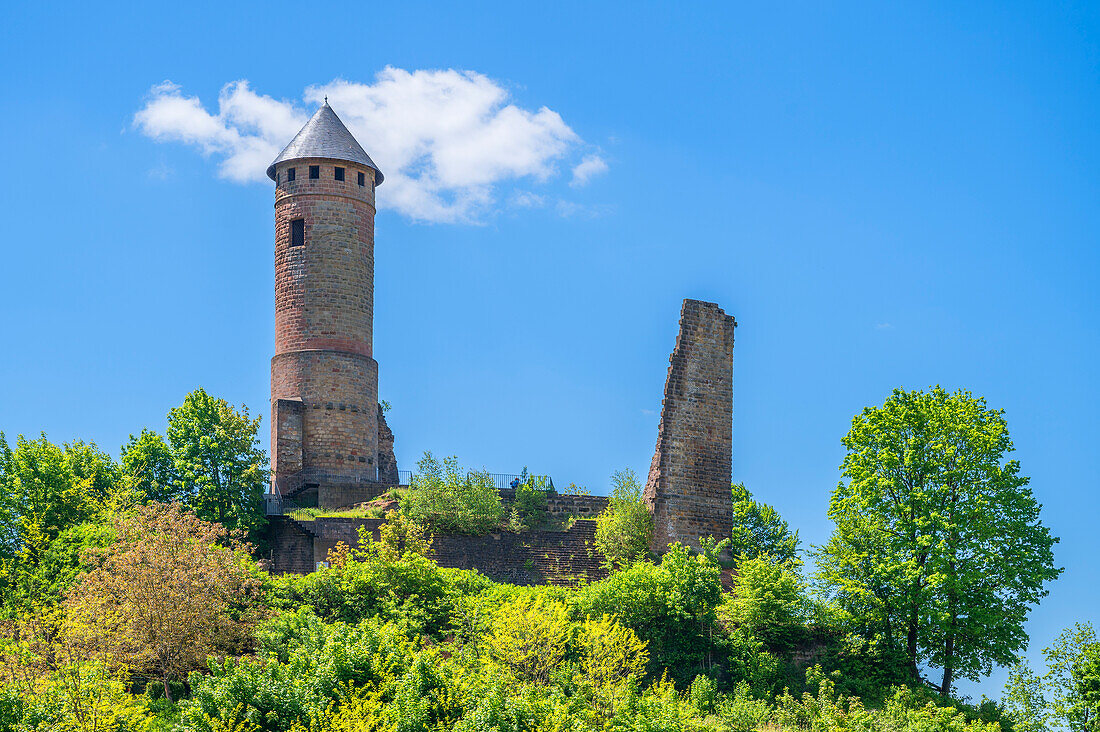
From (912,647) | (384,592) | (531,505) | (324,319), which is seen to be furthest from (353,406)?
(912,647)

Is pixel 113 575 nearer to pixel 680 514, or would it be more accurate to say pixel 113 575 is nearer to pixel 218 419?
pixel 218 419

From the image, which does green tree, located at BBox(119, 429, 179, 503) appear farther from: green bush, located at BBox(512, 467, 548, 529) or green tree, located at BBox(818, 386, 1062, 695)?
green tree, located at BBox(818, 386, 1062, 695)

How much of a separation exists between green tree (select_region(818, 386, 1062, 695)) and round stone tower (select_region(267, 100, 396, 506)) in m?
13.7

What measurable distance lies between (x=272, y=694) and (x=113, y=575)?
22.5ft

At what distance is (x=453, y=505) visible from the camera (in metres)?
46.8

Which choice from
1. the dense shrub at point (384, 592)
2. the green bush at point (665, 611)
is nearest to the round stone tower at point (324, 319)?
the dense shrub at point (384, 592)

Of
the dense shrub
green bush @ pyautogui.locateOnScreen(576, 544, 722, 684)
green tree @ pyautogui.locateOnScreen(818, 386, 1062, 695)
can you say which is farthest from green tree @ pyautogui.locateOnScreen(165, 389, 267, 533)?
green tree @ pyautogui.locateOnScreen(818, 386, 1062, 695)

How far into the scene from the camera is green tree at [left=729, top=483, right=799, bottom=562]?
5591 cm

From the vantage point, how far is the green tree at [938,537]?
41.4 meters

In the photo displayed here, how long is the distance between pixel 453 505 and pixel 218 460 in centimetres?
657

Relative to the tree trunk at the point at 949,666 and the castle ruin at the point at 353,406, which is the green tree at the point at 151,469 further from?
the tree trunk at the point at 949,666

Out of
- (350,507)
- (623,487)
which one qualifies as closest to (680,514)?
(623,487)

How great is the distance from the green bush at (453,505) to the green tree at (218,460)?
4.23m

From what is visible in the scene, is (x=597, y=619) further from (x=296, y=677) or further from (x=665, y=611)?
(x=296, y=677)
